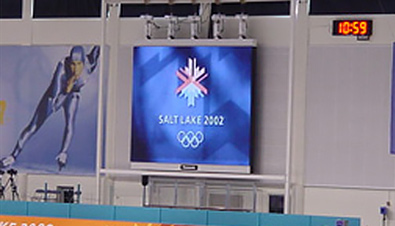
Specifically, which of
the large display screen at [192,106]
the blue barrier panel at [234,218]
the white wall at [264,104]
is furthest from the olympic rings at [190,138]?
the blue barrier panel at [234,218]

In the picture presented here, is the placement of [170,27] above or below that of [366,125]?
above

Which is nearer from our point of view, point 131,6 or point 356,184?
point 356,184

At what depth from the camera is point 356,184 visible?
12.7m

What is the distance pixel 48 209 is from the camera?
10.7m

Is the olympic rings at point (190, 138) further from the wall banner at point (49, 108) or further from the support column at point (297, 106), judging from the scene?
Answer: the wall banner at point (49, 108)

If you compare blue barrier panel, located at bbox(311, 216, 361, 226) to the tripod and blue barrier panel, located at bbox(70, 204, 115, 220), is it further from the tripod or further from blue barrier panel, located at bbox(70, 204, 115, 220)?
the tripod

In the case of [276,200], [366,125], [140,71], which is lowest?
[276,200]

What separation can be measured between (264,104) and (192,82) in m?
1.28

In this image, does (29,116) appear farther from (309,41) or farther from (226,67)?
(309,41)

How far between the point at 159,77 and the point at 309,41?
2.62m

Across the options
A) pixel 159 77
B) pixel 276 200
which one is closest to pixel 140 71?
pixel 159 77

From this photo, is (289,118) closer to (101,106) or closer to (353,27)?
(353,27)

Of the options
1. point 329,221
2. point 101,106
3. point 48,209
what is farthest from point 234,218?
point 101,106

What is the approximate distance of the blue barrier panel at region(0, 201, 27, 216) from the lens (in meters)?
10.8
